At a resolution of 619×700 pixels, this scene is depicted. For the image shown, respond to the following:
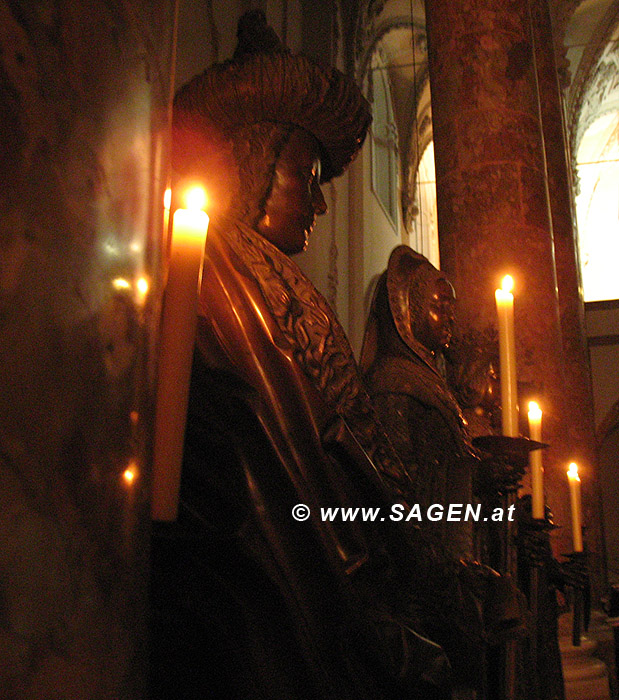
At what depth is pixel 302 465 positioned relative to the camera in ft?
2.43

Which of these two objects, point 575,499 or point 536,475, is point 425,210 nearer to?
point 575,499

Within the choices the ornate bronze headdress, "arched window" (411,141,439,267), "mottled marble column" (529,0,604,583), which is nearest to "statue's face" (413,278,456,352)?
the ornate bronze headdress

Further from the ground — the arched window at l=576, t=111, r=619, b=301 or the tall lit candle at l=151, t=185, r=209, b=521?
the arched window at l=576, t=111, r=619, b=301

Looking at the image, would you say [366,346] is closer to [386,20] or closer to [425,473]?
[425,473]

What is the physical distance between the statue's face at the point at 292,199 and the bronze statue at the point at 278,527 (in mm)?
259

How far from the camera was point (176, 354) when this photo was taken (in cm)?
52

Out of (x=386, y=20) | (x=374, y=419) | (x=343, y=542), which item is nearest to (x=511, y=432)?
(x=374, y=419)

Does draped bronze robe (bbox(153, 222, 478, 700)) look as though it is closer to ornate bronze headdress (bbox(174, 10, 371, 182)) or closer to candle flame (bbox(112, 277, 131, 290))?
candle flame (bbox(112, 277, 131, 290))

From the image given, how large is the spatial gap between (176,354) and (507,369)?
105cm

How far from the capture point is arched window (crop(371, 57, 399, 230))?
10.1m

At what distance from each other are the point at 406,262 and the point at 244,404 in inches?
71.2

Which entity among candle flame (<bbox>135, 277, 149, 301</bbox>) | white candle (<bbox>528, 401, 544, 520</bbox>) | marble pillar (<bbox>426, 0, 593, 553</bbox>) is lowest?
candle flame (<bbox>135, 277, 149, 301</bbox>)

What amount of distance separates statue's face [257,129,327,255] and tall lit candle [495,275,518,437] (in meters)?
0.45

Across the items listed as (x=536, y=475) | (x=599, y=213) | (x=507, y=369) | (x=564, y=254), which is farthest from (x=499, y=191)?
(x=599, y=213)
